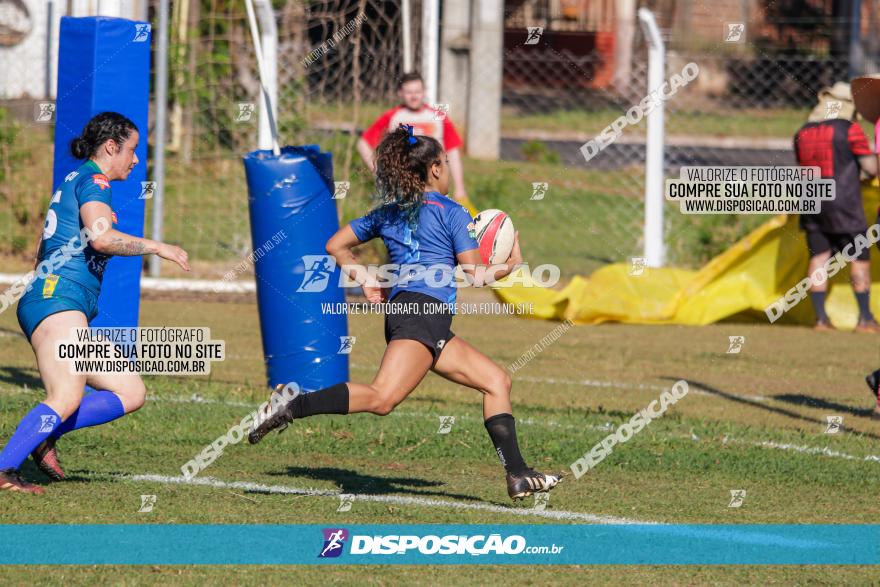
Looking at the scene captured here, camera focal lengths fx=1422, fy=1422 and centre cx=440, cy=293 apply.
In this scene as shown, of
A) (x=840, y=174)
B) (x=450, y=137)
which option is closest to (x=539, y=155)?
(x=840, y=174)

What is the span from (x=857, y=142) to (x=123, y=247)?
29.2 feet

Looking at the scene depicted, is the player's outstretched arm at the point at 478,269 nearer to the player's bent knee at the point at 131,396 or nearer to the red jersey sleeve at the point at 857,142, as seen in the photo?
the player's bent knee at the point at 131,396

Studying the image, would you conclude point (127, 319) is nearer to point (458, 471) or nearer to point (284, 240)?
point (284, 240)

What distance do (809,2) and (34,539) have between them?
40.0 metres

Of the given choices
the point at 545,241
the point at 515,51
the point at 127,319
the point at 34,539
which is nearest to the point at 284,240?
the point at 127,319

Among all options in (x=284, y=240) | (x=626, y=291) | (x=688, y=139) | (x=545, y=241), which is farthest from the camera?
(x=688, y=139)

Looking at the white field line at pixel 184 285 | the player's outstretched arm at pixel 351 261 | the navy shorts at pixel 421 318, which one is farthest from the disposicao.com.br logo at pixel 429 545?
the white field line at pixel 184 285

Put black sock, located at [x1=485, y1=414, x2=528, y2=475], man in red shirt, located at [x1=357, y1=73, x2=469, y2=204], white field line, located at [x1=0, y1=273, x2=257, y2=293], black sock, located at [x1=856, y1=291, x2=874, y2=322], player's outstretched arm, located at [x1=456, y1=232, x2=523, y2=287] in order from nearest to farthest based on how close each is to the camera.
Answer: player's outstretched arm, located at [x1=456, y1=232, x2=523, y2=287] → black sock, located at [x1=485, y1=414, x2=528, y2=475] → man in red shirt, located at [x1=357, y1=73, x2=469, y2=204] → black sock, located at [x1=856, y1=291, x2=874, y2=322] → white field line, located at [x1=0, y1=273, x2=257, y2=293]

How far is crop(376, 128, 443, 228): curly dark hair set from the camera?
21.9 ft

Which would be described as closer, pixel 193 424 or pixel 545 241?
pixel 193 424

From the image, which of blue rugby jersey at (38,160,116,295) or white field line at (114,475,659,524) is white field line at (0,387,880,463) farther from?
blue rugby jersey at (38,160,116,295)

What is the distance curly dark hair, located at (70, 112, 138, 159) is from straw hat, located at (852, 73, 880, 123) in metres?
5.29

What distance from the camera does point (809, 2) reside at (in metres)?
42.6

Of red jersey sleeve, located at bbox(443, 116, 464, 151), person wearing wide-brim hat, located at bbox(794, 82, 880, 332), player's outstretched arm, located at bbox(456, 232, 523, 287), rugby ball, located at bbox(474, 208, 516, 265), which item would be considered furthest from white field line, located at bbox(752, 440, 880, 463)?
person wearing wide-brim hat, located at bbox(794, 82, 880, 332)
